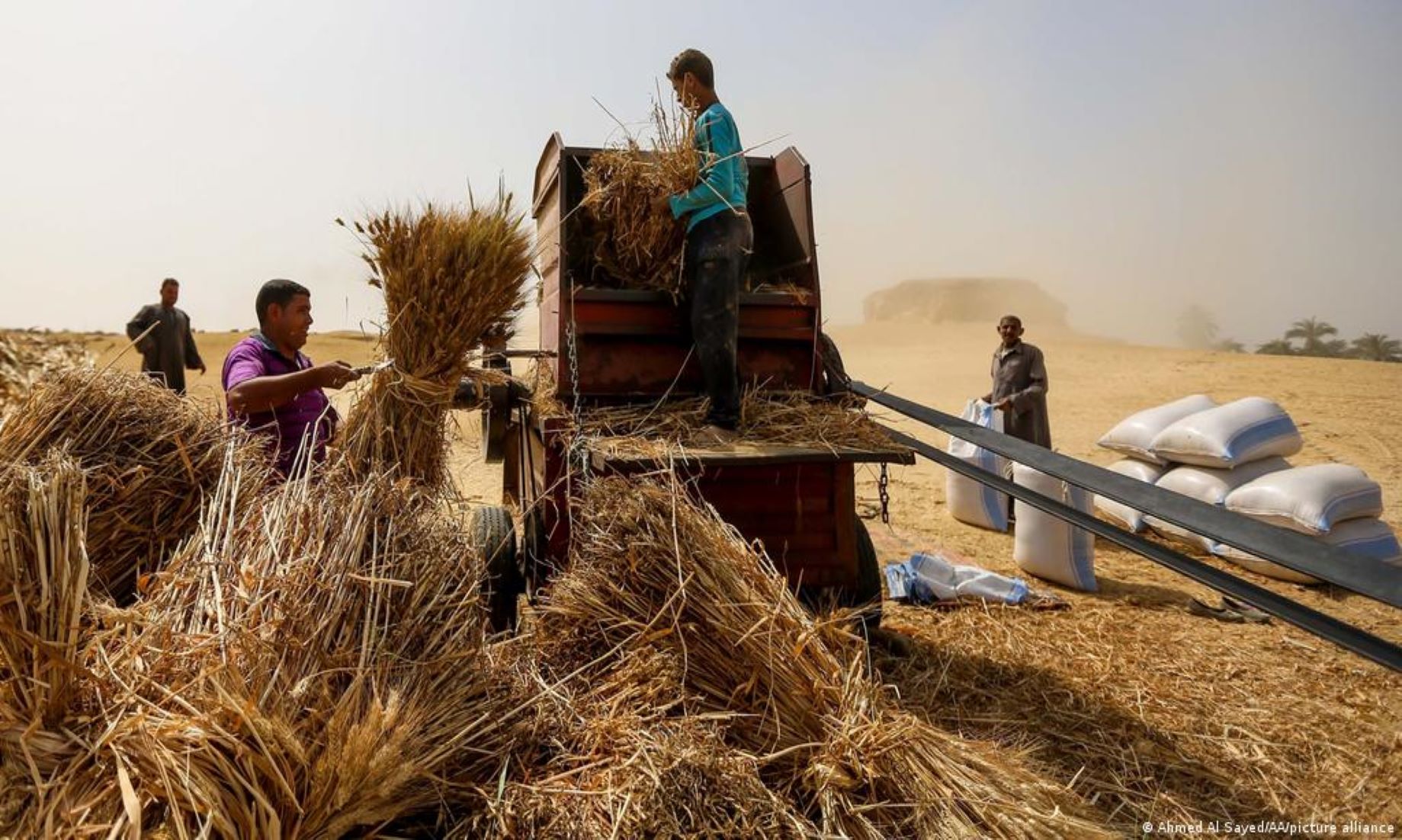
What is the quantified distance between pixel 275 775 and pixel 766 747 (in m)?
1.14

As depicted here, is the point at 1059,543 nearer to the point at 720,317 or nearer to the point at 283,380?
the point at 720,317

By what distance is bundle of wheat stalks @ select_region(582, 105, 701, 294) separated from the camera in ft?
12.6

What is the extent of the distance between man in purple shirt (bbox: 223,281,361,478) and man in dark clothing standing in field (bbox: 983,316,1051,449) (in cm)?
506

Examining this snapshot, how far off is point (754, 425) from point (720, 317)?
1.59 ft

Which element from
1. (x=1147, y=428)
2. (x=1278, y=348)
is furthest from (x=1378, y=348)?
(x=1147, y=428)

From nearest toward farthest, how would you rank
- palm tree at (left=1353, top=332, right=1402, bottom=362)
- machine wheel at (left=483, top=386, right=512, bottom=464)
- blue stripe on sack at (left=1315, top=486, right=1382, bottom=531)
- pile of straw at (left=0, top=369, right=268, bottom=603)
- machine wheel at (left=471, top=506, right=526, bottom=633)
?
pile of straw at (left=0, top=369, right=268, bottom=603) → machine wheel at (left=471, top=506, right=526, bottom=633) → machine wheel at (left=483, top=386, right=512, bottom=464) → blue stripe on sack at (left=1315, top=486, right=1382, bottom=531) → palm tree at (left=1353, top=332, right=1402, bottom=362)

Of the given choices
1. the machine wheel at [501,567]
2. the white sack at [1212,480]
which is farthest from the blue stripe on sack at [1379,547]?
the machine wheel at [501,567]

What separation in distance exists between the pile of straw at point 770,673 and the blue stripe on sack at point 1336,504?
12.8 ft

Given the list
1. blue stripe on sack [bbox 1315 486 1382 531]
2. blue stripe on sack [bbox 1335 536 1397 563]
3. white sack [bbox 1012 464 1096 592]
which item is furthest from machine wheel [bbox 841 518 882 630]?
blue stripe on sack [bbox 1335 536 1397 563]

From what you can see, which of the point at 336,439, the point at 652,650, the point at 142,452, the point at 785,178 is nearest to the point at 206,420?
the point at 142,452

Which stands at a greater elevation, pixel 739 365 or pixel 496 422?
pixel 739 365

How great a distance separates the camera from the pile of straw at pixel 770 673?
74.3 inches

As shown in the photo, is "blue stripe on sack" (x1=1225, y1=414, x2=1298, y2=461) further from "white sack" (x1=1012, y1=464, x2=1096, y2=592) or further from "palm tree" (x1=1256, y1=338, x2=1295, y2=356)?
"palm tree" (x1=1256, y1=338, x2=1295, y2=356)

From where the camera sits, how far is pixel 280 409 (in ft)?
10.6
